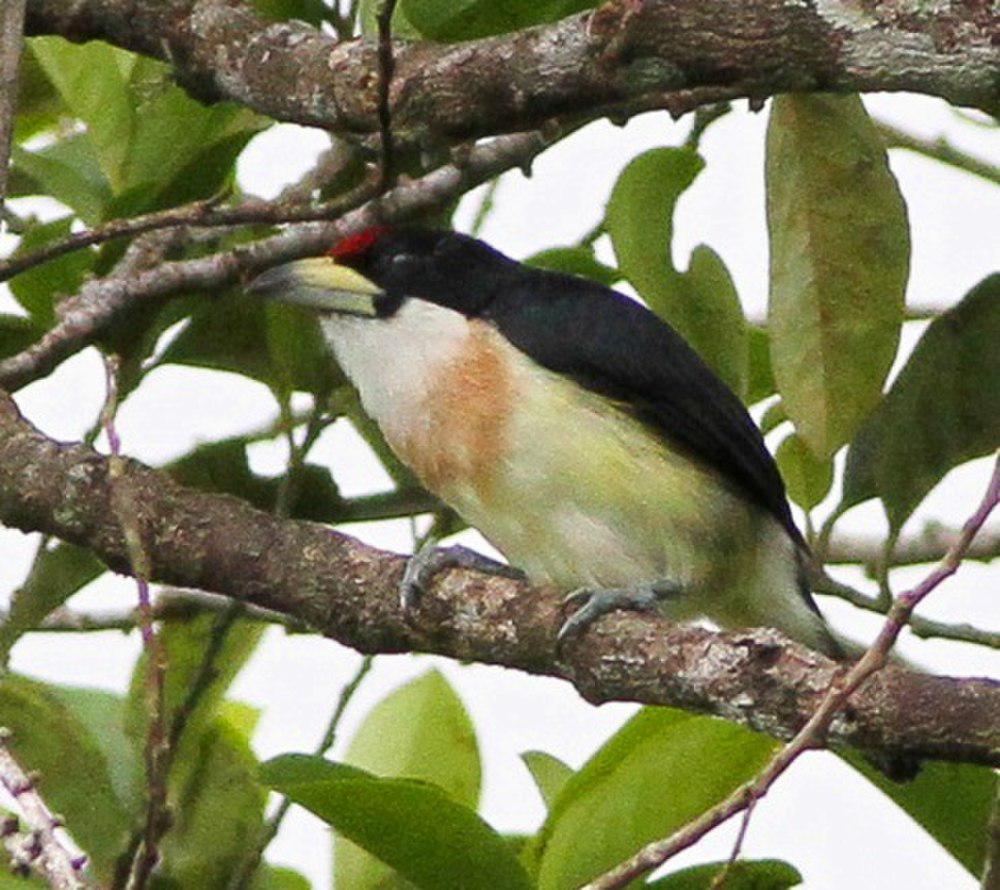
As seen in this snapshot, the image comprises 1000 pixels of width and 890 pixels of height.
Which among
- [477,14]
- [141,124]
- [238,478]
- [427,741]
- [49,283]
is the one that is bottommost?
[427,741]

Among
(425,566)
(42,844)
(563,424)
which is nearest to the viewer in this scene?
(42,844)

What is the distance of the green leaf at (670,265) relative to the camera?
3875 mm

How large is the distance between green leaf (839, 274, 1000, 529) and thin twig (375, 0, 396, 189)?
96 cm

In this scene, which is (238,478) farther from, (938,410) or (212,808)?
(938,410)

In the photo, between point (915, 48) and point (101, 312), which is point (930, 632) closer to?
point (915, 48)

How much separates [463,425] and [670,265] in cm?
44

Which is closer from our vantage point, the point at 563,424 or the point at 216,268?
the point at 216,268

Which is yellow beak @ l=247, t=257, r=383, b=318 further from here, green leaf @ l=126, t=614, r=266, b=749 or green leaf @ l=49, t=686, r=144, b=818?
green leaf @ l=49, t=686, r=144, b=818

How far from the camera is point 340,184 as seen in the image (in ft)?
13.7

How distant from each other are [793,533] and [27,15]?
4.91 feet

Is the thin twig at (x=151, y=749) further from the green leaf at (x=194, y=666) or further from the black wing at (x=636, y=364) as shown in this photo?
the black wing at (x=636, y=364)

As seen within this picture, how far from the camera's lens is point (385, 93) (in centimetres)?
324

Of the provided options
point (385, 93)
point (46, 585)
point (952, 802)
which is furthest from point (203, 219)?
point (952, 802)

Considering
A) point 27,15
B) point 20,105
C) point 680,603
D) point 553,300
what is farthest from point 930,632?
point 20,105
